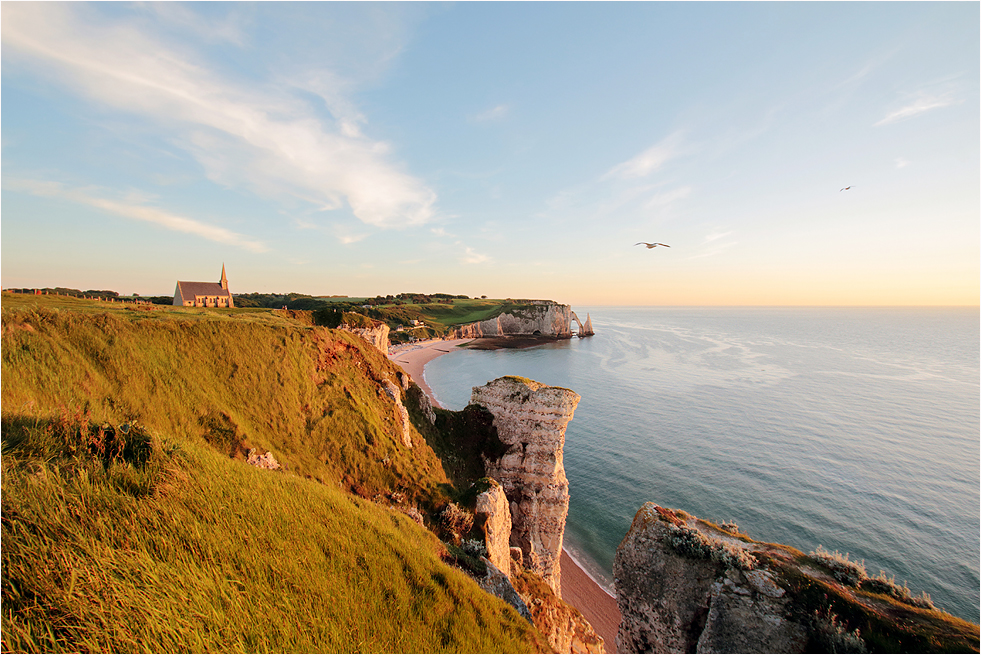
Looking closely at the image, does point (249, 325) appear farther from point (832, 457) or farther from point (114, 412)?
point (832, 457)

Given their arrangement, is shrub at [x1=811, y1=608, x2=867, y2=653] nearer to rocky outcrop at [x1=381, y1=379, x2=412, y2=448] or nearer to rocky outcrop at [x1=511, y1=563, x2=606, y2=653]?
rocky outcrop at [x1=511, y1=563, x2=606, y2=653]

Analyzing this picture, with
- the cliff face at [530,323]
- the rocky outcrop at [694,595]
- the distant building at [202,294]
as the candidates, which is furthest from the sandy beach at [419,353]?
the rocky outcrop at [694,595]

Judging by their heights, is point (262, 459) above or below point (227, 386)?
below

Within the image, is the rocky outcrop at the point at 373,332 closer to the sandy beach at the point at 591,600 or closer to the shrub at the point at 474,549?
the shrub at the point at 474,549

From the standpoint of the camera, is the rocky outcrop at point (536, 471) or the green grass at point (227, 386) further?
the rocky outcrop at point (536, 471)

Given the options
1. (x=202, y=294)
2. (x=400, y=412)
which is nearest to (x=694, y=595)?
(x=400, y=412)

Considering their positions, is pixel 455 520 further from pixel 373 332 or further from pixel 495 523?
pixel 373 332
